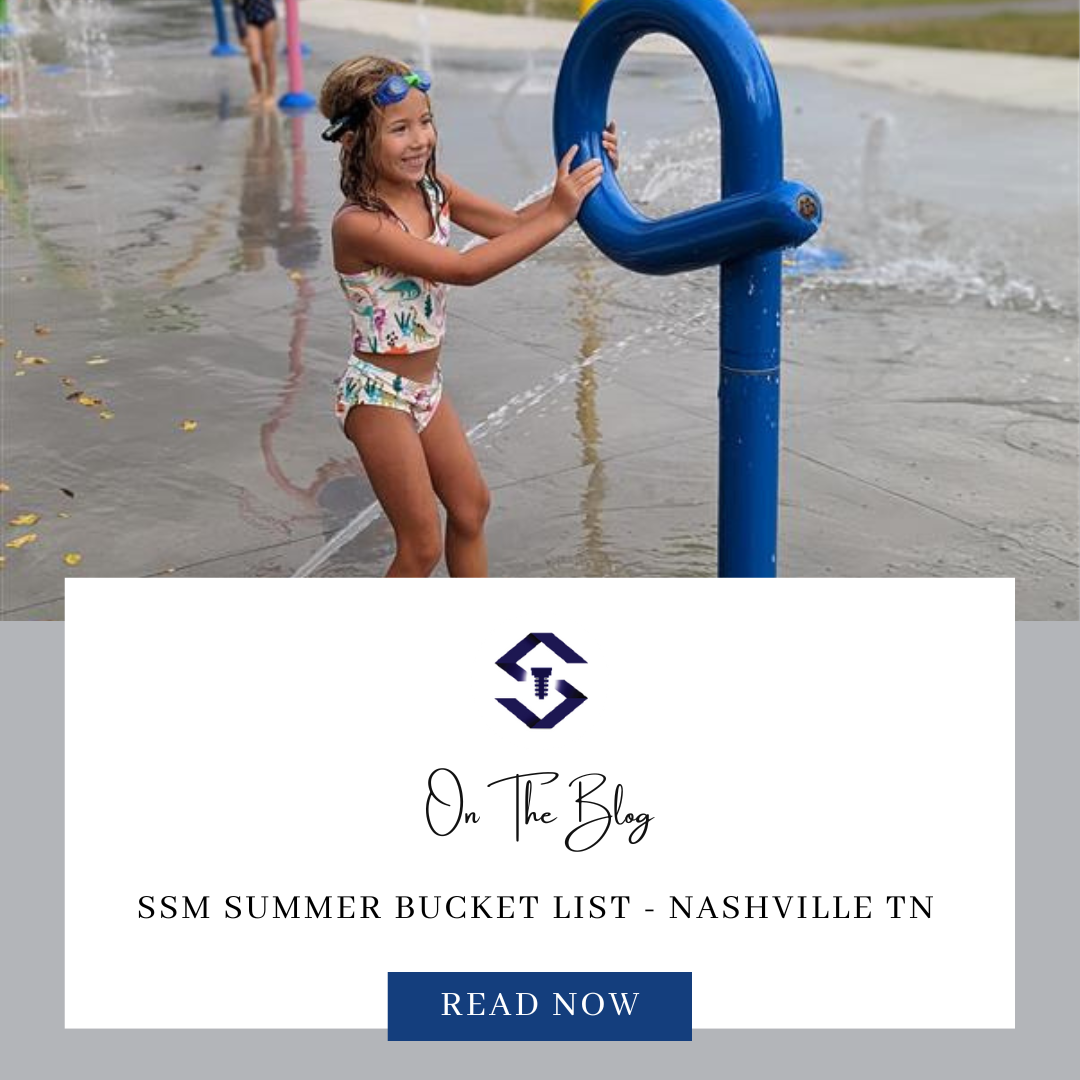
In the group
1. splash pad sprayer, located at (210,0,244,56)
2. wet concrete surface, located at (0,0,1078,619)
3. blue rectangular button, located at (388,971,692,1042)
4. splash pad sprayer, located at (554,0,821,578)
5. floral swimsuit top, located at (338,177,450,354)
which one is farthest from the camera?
splash pad sprayer, located at (210,0,244,56)

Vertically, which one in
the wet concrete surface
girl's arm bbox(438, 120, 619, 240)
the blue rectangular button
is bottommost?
the blue rectangular button

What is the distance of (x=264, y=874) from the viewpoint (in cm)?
261

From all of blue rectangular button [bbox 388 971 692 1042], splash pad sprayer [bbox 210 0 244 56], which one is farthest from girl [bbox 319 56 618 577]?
splash pad sprayer [bbox 210 0 244 56]

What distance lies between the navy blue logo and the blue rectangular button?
36 cm

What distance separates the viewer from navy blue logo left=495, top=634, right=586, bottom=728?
264 cm

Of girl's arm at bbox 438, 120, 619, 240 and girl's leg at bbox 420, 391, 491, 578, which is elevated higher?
girl's arm at bbox 438, 120, 619, 240

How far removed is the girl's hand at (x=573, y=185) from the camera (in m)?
3.12

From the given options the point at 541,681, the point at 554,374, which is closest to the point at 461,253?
the point at 541,681

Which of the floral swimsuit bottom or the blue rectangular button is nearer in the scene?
the blue rectangular button

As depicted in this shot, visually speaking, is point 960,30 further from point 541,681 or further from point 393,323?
point 541,681

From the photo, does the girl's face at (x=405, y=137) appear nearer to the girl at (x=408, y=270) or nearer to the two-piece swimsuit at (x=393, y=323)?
the girl at (x=408, y=270)

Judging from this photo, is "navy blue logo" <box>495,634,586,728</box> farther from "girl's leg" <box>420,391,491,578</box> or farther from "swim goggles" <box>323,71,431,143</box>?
"swim goggles" <box>323,71,431,143</box>

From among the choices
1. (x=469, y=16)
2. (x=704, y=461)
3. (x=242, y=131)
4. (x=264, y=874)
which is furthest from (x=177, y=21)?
(x=264, y=874)

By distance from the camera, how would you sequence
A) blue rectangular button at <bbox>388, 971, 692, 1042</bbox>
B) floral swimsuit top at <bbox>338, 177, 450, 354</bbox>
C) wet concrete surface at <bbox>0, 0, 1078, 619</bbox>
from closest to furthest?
blue rectangular button at <bbox>388, 971, 692, 1042</bbox> → floral swimsuit top at <bbox>338, 177, 450, 354</bbox> → wet concrete surface at <bbox>0, 0, 1078, 619</bbox>
